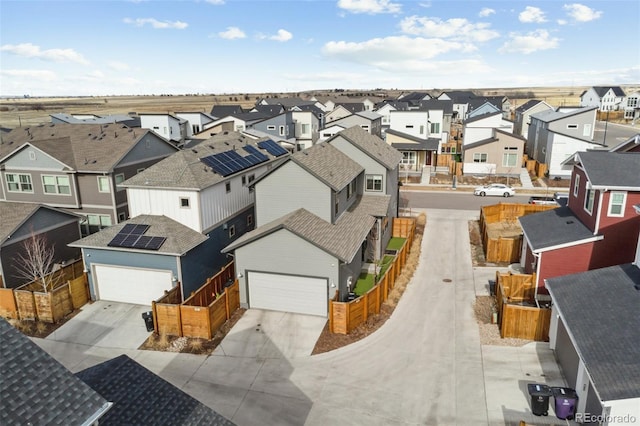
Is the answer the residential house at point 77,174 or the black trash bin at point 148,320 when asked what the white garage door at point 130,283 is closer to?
the black trash bin at point 148,320

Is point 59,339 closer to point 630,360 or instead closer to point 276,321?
point 276,321

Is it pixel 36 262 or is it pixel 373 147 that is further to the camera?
pixel 373 147

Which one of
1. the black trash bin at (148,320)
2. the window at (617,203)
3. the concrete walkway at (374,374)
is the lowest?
the concrete walkway at (374,374)

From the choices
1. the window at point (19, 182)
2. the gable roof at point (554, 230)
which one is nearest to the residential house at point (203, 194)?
the window at point (19, 182)

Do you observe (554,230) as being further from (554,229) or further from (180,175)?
(180,175)

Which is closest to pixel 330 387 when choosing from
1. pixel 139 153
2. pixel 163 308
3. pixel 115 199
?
pixel 163 308

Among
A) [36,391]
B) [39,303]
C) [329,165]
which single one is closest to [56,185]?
[39,303]

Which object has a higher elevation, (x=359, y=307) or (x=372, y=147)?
(x=372, y=147)
